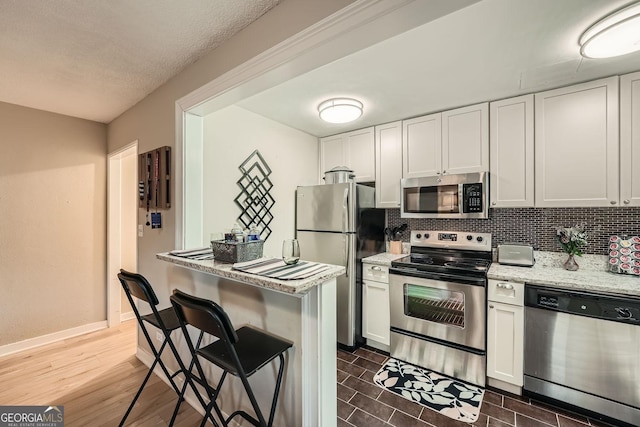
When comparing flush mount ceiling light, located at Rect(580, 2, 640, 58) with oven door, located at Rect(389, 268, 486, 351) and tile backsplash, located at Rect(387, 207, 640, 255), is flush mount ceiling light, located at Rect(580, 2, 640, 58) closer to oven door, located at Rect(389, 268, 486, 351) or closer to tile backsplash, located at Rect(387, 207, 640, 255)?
tile backsplash, located at Rect(387, 207, 640, 255)

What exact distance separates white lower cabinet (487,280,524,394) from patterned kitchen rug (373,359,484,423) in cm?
21

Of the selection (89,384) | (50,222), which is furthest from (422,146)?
(50,222)

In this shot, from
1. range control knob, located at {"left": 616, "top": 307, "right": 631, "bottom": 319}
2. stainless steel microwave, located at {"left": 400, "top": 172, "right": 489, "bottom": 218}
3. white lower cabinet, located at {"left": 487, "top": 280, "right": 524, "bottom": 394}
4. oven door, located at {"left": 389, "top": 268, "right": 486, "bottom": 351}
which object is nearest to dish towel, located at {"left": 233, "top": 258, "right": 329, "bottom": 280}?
oven door, located at {"left": 389, "top": 268, "right": 486, "bottom": 351}

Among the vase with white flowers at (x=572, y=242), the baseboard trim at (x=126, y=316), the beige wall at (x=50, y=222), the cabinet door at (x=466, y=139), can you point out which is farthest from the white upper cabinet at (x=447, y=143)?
the baseboard trim at (x=126, y=316)

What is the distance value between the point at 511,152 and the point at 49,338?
16.4 ft

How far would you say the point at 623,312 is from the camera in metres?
1.63

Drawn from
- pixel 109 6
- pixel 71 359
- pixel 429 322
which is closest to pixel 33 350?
pixel 71 359

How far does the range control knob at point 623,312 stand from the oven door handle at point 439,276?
71cm

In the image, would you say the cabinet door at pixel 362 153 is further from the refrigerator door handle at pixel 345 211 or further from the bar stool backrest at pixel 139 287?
the bar stool backrest at pixel 139 287

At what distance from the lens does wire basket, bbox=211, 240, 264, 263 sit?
1.50 m

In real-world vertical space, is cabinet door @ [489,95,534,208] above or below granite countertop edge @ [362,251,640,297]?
above

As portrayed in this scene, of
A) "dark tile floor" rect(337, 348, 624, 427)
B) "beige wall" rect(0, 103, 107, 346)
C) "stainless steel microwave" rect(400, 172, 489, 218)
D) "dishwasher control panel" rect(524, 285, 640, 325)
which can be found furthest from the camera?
"beige wall" rect(0, 103, 107, 346)

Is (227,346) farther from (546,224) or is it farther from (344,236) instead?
(546,224)

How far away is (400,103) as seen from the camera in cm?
246
